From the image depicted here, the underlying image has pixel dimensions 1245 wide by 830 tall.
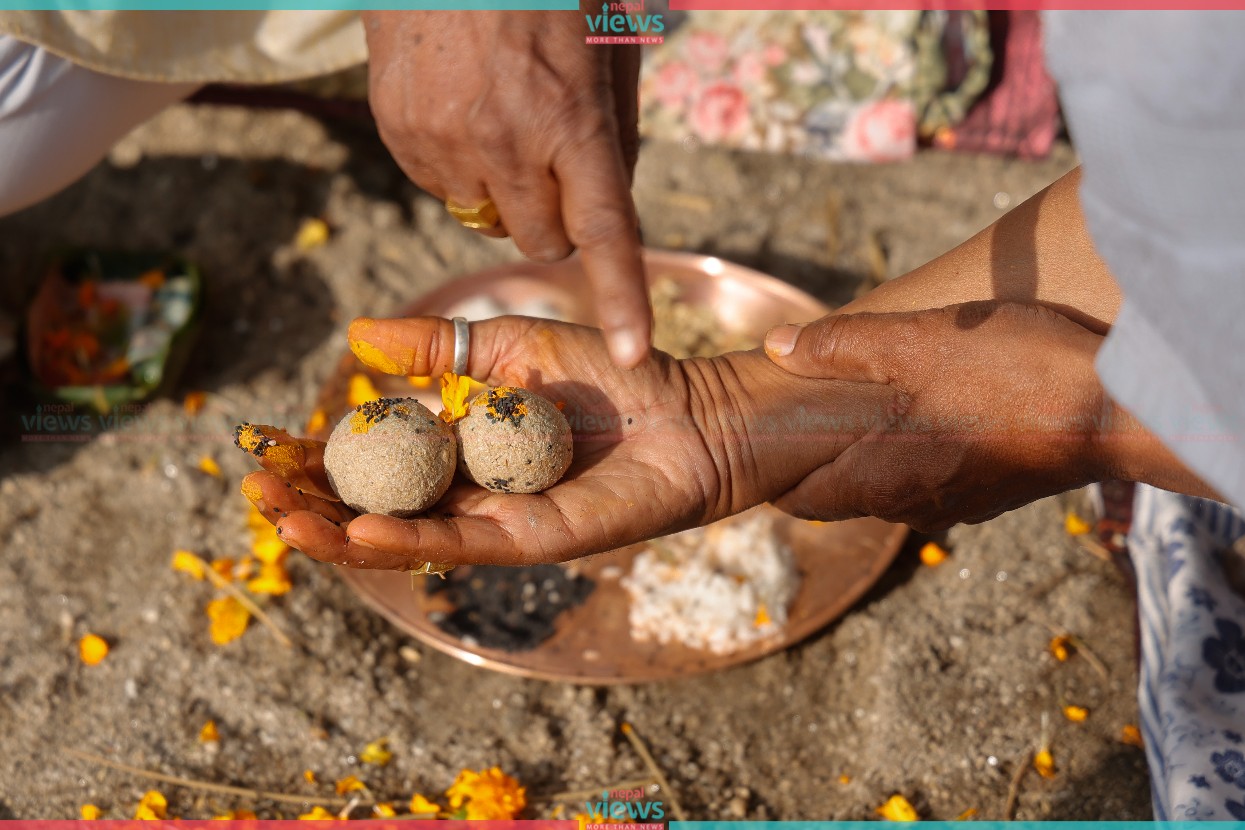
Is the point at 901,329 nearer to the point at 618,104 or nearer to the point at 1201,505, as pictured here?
the point at 618,104

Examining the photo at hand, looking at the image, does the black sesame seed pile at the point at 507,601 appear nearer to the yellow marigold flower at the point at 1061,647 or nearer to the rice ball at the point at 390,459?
the rice ball at the point at 390,459

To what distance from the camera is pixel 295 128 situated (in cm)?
455

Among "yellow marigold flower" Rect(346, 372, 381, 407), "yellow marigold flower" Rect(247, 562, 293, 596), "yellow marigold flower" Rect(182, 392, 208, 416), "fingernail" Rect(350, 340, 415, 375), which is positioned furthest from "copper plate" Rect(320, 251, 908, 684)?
"fingernail" Rect(350, 340, 415, 375)

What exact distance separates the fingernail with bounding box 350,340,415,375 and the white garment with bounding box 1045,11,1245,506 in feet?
5.35

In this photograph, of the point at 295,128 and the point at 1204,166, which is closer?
the point at 1204,166

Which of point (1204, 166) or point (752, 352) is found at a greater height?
point (1204, 166)

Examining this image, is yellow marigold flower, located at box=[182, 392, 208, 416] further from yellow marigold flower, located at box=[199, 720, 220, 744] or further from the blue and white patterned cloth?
the blue and white patterned cloth

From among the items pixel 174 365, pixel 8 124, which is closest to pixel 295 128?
pixel 174 365

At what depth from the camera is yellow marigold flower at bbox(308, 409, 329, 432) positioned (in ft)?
11.2

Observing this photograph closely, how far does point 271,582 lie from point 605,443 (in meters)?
1.35

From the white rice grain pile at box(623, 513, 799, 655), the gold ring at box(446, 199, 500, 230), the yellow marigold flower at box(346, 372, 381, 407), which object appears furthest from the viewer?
the yellow marigold flower at box(346, 372, 381, 407)

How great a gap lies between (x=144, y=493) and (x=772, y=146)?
3.07 meters

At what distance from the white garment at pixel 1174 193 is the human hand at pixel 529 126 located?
90 centimetres

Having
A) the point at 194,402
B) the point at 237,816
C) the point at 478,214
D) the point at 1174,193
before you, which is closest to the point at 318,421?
the point at 194,402
